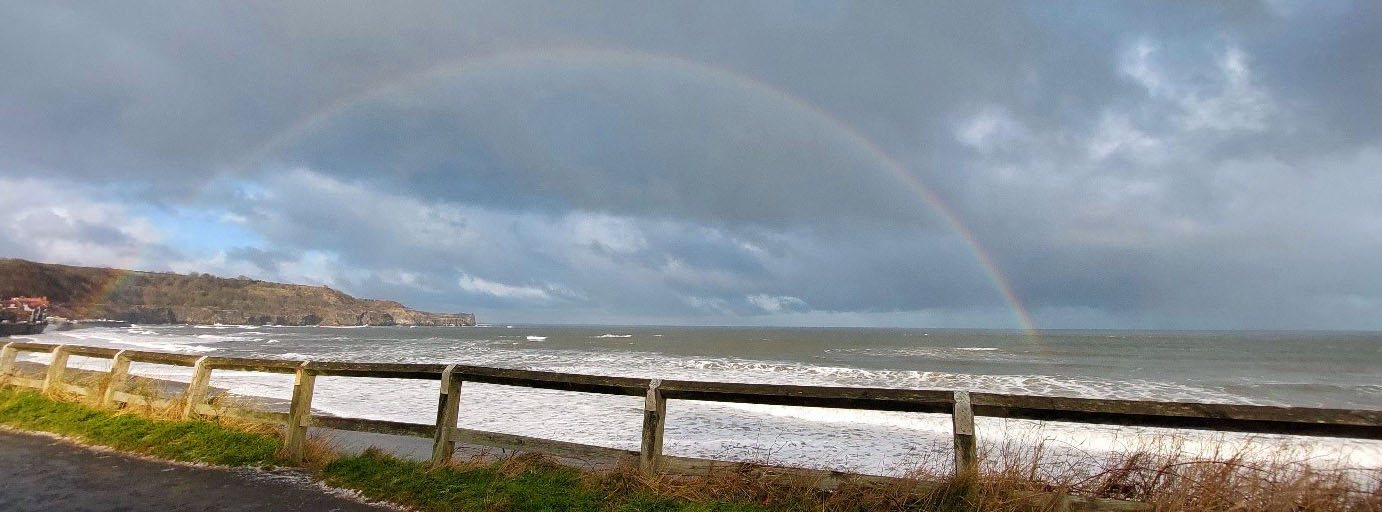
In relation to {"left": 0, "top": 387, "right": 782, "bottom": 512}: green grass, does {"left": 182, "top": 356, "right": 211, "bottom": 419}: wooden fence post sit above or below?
above

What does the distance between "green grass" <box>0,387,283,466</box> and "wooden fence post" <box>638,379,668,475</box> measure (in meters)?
3.84

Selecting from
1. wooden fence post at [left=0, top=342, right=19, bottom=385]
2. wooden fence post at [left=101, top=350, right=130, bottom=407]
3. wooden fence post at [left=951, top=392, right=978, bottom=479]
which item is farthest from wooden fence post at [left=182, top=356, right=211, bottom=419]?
wooden fence post at [left=951, top=392, right=978, bottom=479]

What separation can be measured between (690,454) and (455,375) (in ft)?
17.1

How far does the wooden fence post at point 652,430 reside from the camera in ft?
17.0

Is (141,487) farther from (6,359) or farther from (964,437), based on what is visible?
(6,359)

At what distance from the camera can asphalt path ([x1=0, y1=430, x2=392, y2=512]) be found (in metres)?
5.12

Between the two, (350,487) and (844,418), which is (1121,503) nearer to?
(350,487)

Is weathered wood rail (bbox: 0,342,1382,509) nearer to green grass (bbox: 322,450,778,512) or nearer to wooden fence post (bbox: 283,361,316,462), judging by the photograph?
wooden fence post (bbox: 283,361,316,462)

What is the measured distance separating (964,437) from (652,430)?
91.6 inches

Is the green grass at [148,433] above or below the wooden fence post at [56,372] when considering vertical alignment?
below

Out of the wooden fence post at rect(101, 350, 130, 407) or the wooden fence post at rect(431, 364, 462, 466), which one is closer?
the wooden fence post at rect(431, 364, 462, 466)

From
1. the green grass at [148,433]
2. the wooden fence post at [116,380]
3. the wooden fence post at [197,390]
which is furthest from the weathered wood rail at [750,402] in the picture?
the wooden fence post at [116,380]

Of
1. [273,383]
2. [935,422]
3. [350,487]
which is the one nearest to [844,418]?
[935,422]

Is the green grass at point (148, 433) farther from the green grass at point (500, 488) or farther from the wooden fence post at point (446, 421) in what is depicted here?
the wooden fence post at point (446, 421)
